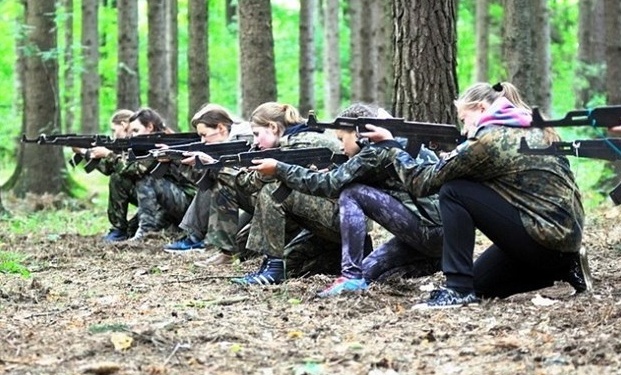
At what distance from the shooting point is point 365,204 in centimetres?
602

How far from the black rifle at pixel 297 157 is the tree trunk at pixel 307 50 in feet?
39.8

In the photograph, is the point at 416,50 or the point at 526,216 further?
the point at 416,50

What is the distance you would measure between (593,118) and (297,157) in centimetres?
228

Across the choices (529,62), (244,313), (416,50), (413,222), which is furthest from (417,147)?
(529,62)

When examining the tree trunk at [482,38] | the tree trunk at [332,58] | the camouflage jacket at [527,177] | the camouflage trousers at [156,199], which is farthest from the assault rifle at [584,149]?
the tree trunk at [332,58]

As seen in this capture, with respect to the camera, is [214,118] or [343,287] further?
[214,118]

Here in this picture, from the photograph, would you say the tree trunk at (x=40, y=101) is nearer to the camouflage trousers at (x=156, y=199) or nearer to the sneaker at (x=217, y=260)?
the camouflage trousers at (x=156, y=199)

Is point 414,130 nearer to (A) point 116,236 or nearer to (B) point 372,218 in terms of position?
(B) point 372,218

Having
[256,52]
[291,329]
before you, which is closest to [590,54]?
[256,52]

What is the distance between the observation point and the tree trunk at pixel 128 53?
51.2 feet

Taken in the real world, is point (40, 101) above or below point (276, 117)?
above

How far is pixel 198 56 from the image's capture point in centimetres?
1473

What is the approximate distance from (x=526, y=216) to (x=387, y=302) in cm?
93

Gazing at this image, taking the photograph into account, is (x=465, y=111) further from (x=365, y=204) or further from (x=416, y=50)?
(x=416, y=50)
